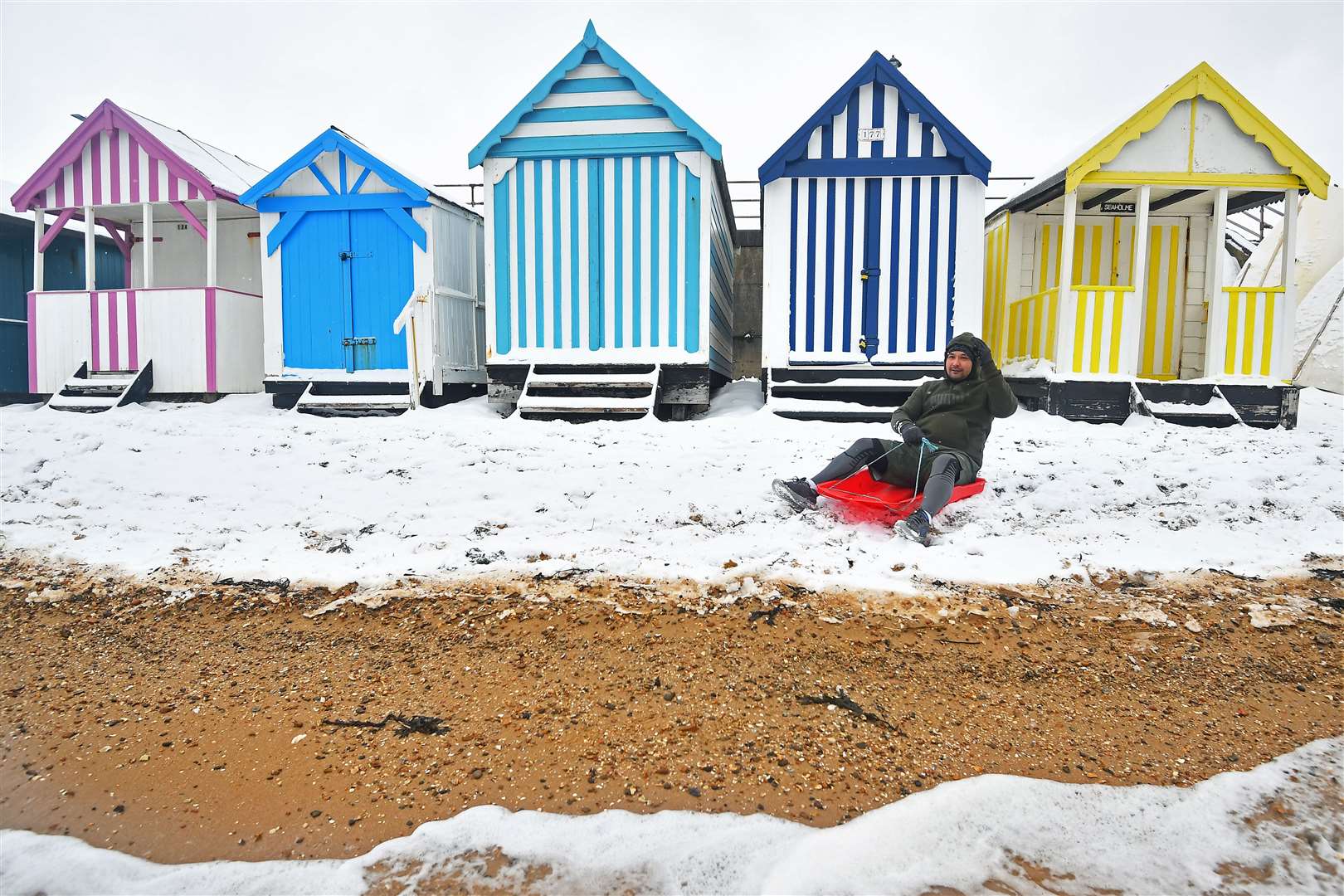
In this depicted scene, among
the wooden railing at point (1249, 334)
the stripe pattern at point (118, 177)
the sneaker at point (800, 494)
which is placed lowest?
the sneaker at point (800, 494)

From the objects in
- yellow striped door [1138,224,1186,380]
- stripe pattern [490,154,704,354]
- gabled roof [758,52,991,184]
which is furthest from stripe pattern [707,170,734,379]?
yellow striped door [1138,224,1186,380]

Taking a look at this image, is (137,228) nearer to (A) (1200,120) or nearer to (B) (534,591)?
(B) (534,591)

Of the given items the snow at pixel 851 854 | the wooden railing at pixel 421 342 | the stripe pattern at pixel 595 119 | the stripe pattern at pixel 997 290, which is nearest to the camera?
the snow at pixel 851 854

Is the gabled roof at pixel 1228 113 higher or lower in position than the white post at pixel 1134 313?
higher

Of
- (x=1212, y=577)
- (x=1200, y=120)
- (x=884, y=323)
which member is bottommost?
(x=1212, y=577)

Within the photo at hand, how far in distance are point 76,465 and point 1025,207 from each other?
30.1 ft

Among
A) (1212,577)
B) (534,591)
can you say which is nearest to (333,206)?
(534,591)

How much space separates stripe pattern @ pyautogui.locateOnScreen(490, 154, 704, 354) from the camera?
776 centimetres

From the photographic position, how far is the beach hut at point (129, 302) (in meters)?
8.86

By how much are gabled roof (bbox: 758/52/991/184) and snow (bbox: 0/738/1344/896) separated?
665 centimetres

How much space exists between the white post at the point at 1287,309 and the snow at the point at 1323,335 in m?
3.36

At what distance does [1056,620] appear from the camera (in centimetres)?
313

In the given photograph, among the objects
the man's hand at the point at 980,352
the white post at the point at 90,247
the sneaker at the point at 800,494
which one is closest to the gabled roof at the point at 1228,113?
the man's hand at the point at 980,352

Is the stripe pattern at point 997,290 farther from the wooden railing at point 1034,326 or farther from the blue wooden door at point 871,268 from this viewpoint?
the blue wooden door at point 871,268
